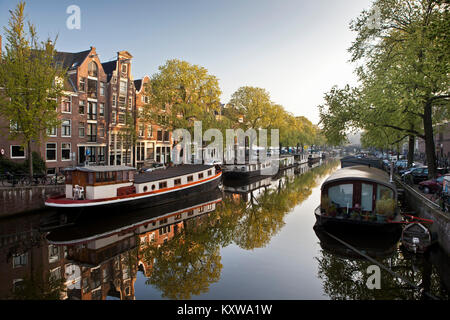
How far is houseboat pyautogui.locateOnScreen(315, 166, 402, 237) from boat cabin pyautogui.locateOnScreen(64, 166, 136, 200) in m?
15.3

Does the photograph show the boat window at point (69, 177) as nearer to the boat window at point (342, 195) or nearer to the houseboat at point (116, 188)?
the houseboat at point (116, 188)

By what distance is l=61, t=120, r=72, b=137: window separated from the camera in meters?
34.2

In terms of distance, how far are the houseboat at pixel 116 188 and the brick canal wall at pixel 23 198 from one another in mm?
1814

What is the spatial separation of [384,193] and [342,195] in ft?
8.08


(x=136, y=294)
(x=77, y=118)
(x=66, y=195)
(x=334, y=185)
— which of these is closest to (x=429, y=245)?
(x=334, y=185)

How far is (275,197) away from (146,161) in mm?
23863

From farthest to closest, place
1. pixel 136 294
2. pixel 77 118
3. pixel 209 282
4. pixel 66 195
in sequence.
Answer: pixel 77 118, pixel 66 195, pixel 209 282, pixel 136 294

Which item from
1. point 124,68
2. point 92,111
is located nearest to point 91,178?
point 92,111

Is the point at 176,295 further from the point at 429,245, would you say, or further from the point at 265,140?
the point at 265,140

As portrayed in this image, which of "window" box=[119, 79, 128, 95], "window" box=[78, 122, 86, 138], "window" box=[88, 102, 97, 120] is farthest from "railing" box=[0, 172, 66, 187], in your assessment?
"window" box=[119, 79, 128, 95]

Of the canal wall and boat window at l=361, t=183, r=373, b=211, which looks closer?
the canal wall

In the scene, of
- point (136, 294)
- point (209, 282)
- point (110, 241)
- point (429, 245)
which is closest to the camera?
point (136, 294)

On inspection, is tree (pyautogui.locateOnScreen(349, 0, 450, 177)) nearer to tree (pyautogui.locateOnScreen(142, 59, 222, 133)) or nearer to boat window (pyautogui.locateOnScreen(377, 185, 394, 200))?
boat window (pyautogui.locateOnScreen(377, 185, 394, 200))
